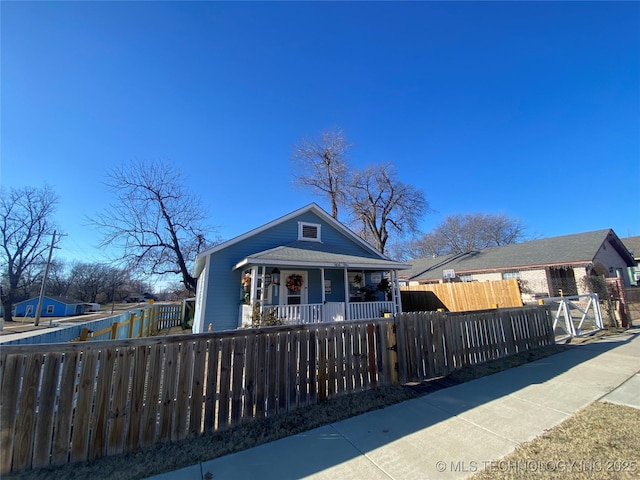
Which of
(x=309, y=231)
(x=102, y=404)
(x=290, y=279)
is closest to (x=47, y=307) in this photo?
(x=309, y=231)

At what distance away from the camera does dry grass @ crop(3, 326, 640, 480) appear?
247 cm

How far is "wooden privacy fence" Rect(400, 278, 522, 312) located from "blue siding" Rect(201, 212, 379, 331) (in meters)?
5.49

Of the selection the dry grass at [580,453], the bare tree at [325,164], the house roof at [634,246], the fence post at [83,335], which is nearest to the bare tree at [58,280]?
the bare tree at [325,164]

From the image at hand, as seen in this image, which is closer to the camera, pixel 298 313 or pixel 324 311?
pixel 298 313

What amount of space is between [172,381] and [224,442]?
0.92m

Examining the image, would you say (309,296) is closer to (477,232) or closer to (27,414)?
(27,414)

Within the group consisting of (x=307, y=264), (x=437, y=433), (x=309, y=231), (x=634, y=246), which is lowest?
(x=437, y=433)

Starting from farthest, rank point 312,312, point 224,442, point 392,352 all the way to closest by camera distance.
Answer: point 312,312, point 392,352, point 224,442

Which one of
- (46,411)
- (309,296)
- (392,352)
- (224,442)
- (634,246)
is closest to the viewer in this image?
(46,411)

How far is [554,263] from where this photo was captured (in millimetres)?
17781

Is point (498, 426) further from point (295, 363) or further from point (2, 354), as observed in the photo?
point (2, 354)

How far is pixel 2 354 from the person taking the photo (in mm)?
2502

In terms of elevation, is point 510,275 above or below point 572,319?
above

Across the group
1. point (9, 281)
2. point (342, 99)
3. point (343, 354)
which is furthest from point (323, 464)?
point (9, 281)
